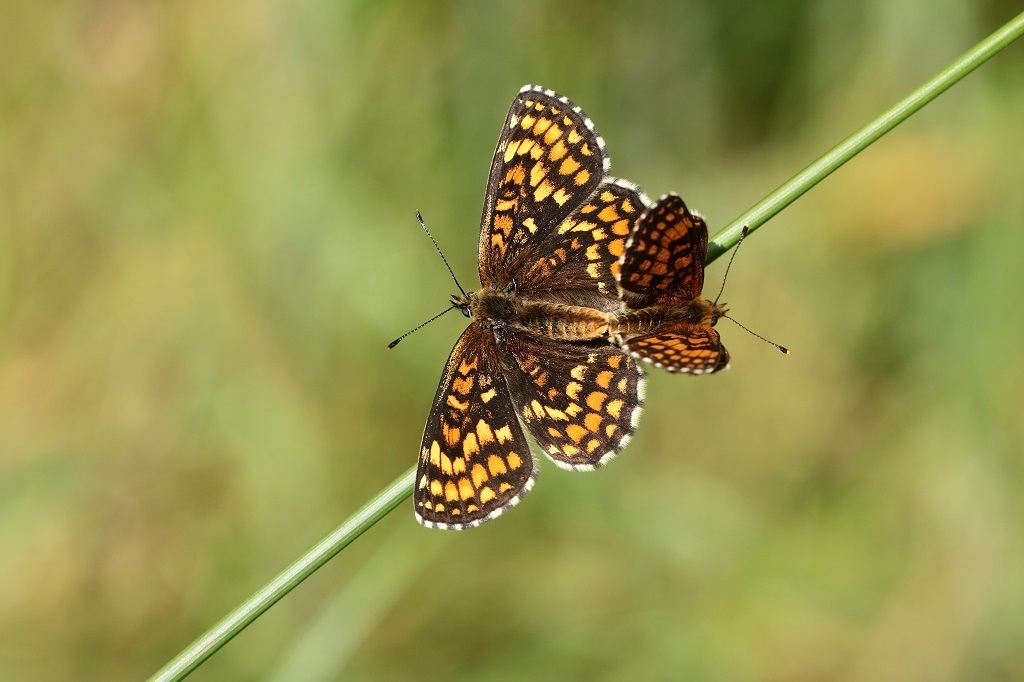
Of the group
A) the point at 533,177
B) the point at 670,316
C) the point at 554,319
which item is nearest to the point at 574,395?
the point at 554,319

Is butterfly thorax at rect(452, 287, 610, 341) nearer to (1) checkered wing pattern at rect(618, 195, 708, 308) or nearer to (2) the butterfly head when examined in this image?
(2) the butterfly head

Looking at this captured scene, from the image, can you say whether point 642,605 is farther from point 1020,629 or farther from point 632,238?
point 632,238

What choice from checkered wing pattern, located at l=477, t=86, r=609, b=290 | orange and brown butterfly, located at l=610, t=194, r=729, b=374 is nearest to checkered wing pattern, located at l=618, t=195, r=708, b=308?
orange and brown butterfly, located at l=610, t=194, r=729, b=374

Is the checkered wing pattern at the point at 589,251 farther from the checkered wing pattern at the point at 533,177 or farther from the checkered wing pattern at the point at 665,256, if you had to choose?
the checkered wing pattern at the point at 665,256

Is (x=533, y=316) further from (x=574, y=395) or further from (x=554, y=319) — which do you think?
(x=574, y=395)

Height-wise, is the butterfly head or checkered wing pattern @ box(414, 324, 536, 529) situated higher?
the butterfly head

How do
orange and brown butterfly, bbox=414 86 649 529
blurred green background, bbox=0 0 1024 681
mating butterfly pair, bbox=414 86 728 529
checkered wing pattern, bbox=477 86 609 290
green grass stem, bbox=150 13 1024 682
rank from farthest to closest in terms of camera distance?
blurred green background, bbox=0 0 1024 681
checkered wing pattern, bbox=477 86 609 290
orange and brown butterfly, bbox=414 86 649 529
mating butterfly pair, bbox=414 86 728 529
green grass stem, bbox=150 13 1024 682

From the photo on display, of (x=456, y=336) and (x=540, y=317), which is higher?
(x=540, y=317)

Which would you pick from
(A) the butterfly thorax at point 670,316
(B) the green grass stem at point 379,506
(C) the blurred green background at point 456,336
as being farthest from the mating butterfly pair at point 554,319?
(C) the blurred green background at point 456,336
